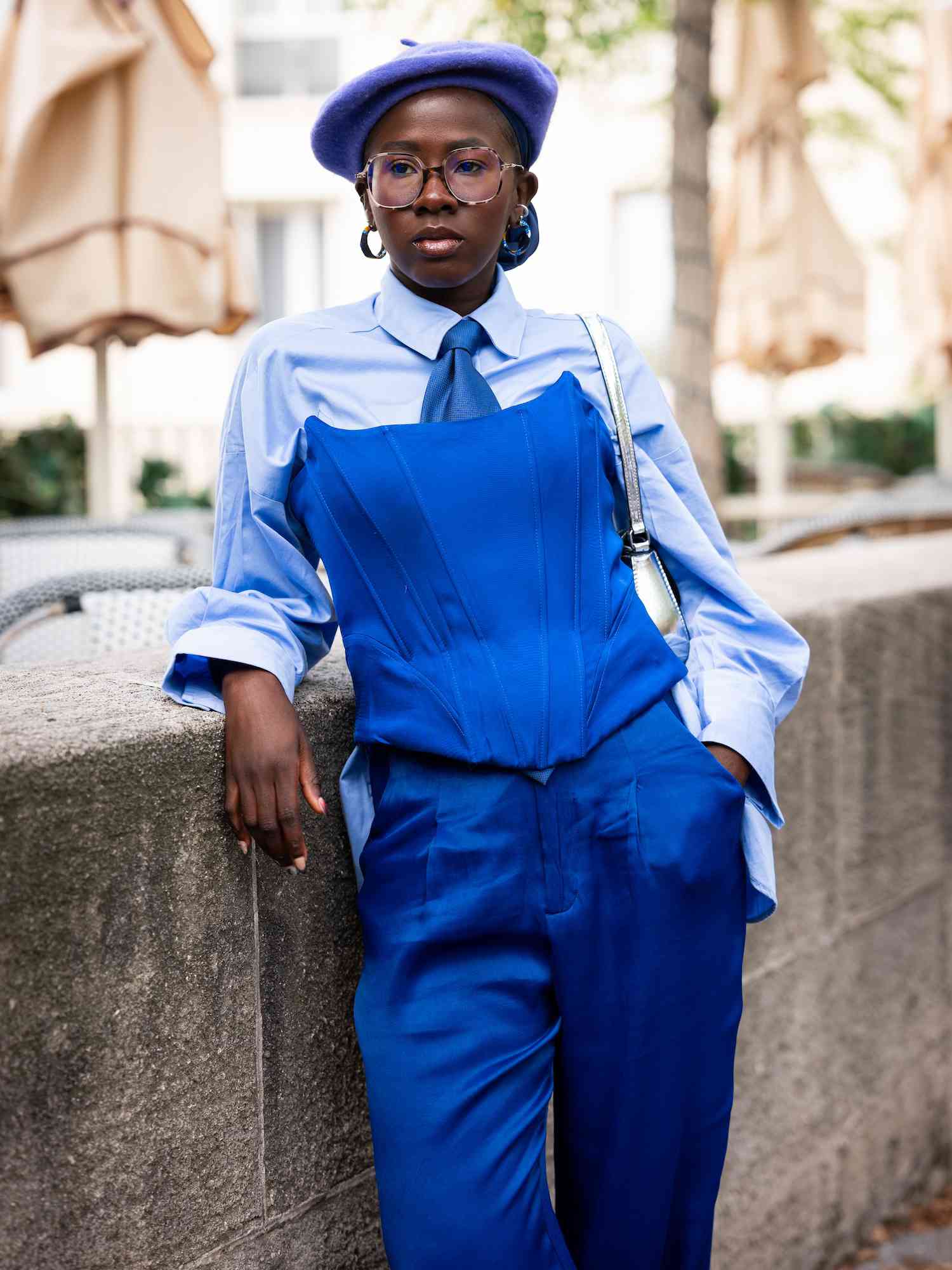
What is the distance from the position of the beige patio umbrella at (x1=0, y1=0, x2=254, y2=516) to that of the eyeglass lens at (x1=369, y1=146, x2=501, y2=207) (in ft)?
10.3

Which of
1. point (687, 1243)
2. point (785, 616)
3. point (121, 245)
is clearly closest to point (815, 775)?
point (785, 616)

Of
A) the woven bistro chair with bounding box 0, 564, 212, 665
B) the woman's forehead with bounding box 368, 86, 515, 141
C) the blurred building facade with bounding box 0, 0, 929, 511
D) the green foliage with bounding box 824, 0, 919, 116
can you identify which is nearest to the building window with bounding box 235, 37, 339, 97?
the blurred building facade with bounding box 0, 0, 929, 511

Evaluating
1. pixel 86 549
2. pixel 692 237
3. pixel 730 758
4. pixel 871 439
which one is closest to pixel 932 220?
pixel 692 237

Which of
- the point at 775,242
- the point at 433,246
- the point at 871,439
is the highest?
the point at 775,242

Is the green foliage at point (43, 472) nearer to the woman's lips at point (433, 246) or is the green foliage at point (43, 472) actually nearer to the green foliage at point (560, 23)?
the green foliage at point (560, 23)

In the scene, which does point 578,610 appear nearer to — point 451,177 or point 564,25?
point 451,177

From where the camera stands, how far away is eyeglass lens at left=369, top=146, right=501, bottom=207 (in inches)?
69.6

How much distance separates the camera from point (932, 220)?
879 centimetres

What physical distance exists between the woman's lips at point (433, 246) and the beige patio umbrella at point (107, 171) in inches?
125

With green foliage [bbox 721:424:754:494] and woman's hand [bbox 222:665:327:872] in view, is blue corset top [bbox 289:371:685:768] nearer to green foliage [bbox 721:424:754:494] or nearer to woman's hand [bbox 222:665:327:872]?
woman's hand [bbox 222:665:327:872]

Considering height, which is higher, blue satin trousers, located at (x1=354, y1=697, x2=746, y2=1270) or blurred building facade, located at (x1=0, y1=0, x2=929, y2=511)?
blurred building facade, located at (x1=0, y1=0, x2=929, y2=511)

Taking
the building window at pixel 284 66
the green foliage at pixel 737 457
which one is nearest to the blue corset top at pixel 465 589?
the green foliage at pixel 737 457

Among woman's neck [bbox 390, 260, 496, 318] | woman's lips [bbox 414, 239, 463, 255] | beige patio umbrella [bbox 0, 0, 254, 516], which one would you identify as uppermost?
beige patio umbrella [bbox 0, 0, 254, 516]

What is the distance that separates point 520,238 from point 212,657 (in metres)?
0.73
